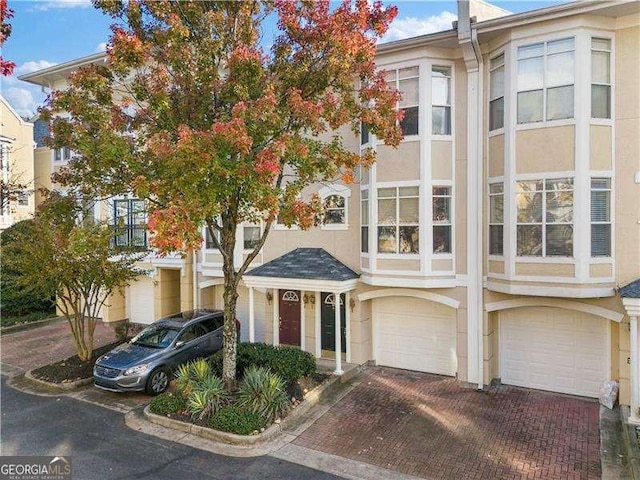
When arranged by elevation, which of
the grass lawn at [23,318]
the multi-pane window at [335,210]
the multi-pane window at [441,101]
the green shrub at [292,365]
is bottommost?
the grass lawn at [23,318]

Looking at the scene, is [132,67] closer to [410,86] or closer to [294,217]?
[294,217]

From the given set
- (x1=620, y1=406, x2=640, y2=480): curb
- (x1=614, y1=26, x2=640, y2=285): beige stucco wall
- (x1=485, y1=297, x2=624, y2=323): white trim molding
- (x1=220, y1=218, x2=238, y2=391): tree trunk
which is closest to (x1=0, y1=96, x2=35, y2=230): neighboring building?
(x1=220, y1=218, x2=238, y2=391): tree trunk

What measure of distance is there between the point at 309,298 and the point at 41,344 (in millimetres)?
10770

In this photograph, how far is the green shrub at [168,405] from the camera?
10.1 metres

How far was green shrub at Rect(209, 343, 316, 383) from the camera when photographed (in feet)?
36.8

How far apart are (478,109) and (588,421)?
8.16 meters

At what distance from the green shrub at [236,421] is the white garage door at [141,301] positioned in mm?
11082

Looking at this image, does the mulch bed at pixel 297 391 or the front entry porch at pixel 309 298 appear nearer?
the mulch bed at pixel 297 391

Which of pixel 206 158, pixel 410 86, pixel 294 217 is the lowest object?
pixel 294 217

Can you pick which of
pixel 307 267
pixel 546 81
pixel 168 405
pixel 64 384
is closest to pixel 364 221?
pixel 307 267

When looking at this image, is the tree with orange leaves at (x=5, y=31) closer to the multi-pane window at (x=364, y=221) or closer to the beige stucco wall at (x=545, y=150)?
the multi-pane window at (x=364, y=221)

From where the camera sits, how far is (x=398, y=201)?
12539 millimetres

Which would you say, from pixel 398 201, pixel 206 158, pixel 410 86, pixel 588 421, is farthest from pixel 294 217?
pixel 588 421

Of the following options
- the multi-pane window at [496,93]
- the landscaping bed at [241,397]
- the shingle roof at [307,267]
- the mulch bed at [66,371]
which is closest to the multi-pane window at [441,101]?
the multi-pane window at [496,93]
